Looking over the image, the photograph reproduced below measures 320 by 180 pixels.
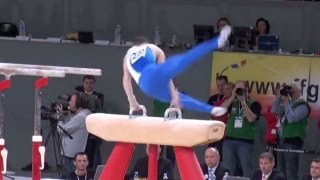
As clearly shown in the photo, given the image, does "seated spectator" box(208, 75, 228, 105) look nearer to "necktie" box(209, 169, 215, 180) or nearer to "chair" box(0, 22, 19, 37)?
"necktie" box(209, 169, 215, 180)

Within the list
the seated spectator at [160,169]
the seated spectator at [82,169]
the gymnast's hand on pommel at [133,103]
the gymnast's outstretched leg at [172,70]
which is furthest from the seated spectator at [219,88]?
the gymnast's outstretched leg at [172,70]

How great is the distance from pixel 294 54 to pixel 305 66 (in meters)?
0.20

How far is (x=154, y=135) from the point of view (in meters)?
7.98

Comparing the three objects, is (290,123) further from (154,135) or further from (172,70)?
(172,70)

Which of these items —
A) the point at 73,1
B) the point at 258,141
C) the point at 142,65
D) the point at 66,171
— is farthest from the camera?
the point at 73,1

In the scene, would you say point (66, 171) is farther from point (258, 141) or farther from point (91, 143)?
point (258, 141)

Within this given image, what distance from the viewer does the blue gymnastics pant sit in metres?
7.69

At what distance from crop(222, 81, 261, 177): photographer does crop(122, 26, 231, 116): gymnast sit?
12.7ft

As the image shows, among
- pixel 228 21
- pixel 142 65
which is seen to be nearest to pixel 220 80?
pixel 228 21

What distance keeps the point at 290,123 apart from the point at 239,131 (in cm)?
62

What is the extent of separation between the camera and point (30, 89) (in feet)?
43.4

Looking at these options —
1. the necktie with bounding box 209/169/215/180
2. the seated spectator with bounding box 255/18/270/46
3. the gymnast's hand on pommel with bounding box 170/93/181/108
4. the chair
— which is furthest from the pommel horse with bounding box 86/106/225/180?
the chair

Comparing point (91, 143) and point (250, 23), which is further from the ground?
point (250, 23)

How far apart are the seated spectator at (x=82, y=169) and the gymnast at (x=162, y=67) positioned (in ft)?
8.45
